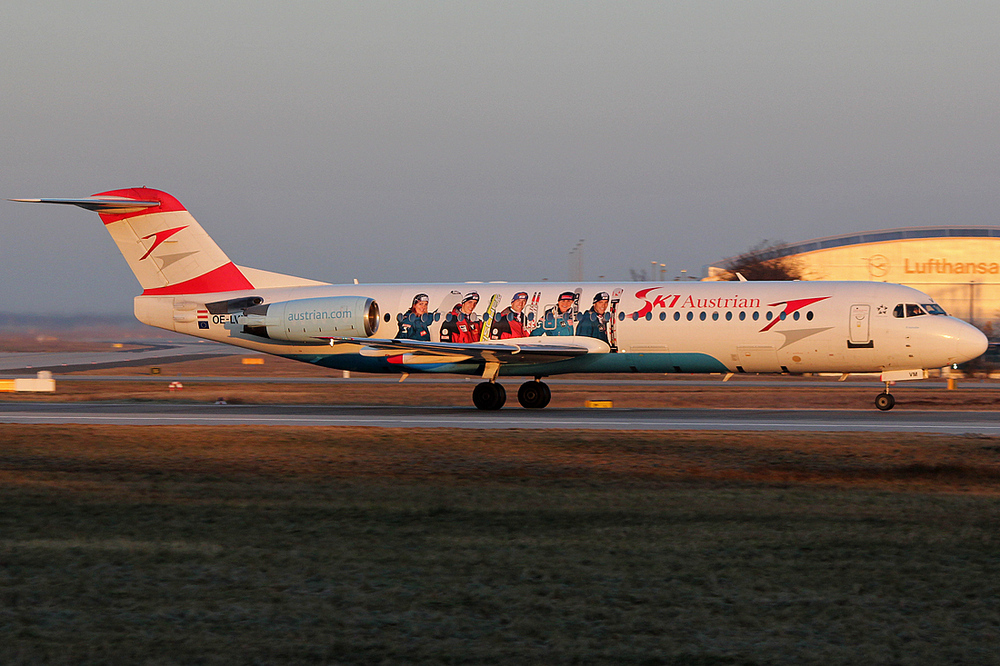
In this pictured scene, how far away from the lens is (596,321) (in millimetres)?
29688

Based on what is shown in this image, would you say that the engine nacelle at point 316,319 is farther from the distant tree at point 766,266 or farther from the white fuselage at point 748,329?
the distant tree at point 766,266

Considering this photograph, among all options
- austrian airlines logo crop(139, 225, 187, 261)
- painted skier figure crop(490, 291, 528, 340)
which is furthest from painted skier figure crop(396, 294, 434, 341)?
austrian airlines logo crop(139, 225, 187, 261)

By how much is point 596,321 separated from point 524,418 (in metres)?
4.72

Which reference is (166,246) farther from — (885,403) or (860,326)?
(885,403)

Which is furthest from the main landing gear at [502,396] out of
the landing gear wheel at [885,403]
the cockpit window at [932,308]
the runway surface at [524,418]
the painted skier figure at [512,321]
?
the cockpit window at [932,308]

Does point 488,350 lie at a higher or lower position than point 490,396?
higher

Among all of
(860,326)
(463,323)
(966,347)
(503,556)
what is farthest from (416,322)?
(503,556)

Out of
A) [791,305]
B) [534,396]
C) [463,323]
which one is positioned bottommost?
[534,396]

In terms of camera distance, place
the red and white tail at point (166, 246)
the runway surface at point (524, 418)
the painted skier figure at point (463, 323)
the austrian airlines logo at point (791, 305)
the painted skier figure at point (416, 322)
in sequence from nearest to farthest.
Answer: the runway surface at point (524, 418)
the austrian airlines logo at point (791, 305)
the painted skier figure at point (463, 323)
the painted skier figure at point (416, 322)
the red and white tail at point (166, 246)

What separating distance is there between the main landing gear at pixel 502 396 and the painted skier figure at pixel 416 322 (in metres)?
2.63

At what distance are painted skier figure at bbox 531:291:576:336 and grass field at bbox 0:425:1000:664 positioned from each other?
11.3 meters

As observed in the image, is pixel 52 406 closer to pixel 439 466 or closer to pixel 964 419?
pixel 439 466

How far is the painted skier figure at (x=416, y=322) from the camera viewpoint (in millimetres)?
31766

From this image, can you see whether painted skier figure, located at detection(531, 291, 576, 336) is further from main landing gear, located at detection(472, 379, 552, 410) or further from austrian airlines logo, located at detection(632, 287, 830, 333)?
austrian airlines logo, located at detection(632, 287, 830, 333)
